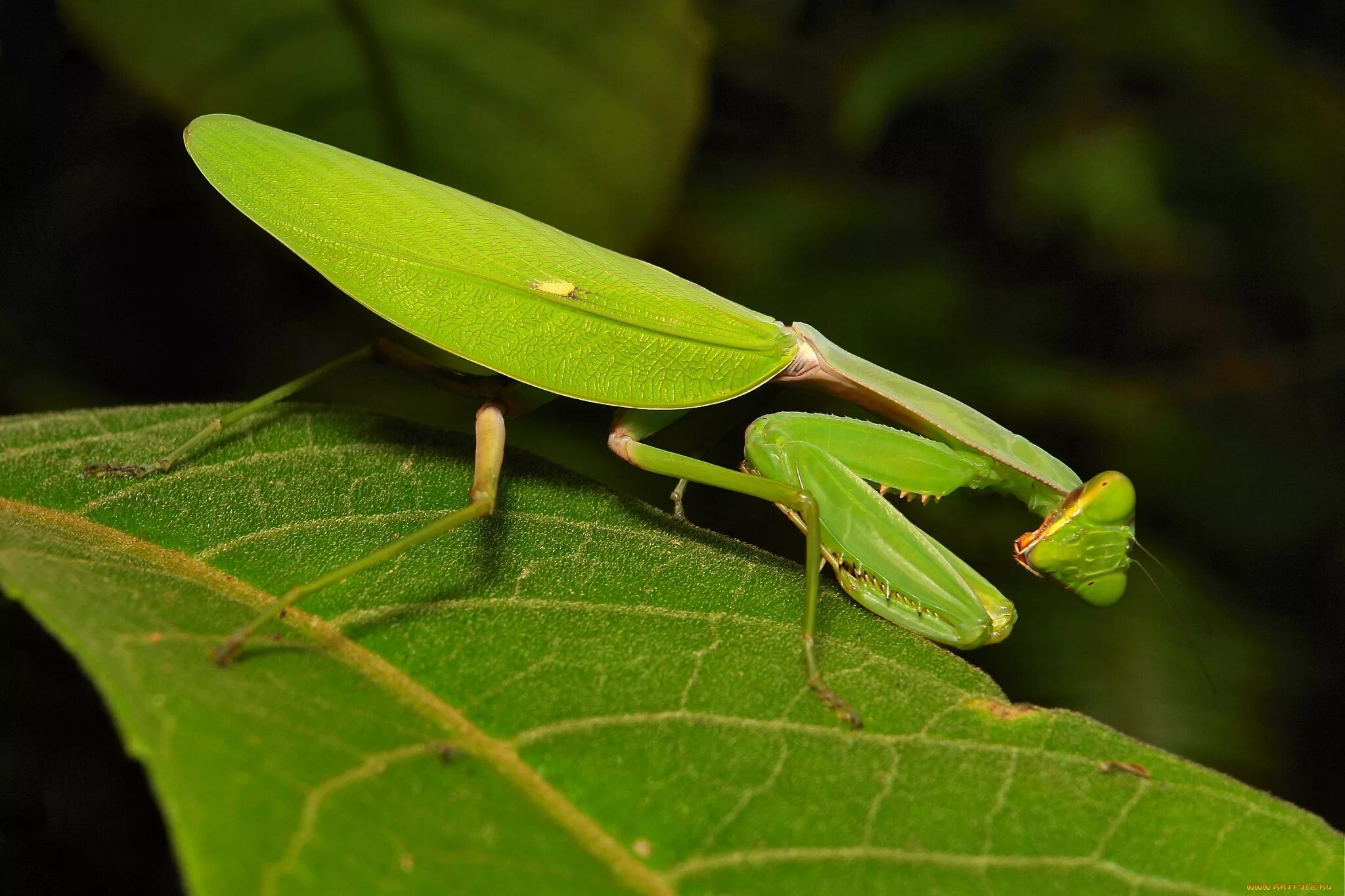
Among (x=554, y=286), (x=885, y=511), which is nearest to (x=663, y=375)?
(x=554, y=286)

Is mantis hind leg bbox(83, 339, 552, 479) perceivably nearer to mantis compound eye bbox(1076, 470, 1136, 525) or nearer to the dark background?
the dark background

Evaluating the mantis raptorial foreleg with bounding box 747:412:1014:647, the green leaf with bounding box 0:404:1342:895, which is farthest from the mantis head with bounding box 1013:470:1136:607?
the green leaf with bounding box 0:404:1342:895

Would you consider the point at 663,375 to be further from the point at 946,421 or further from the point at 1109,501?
the point at 1109,501

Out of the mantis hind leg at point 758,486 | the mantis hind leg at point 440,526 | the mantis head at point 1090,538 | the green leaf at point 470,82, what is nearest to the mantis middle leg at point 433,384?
the mantis hind leg at point 440,526

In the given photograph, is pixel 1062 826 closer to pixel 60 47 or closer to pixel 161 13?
pixel 161 13

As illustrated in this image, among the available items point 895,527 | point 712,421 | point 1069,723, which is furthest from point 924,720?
point 712,421

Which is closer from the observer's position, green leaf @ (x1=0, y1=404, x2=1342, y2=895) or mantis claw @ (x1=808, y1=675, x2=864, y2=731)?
green leaf @ (x1=0, y1=404, x2=1342, y2=895)

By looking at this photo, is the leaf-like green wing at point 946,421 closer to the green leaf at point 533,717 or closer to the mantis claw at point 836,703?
the green leaf at point 533,717
